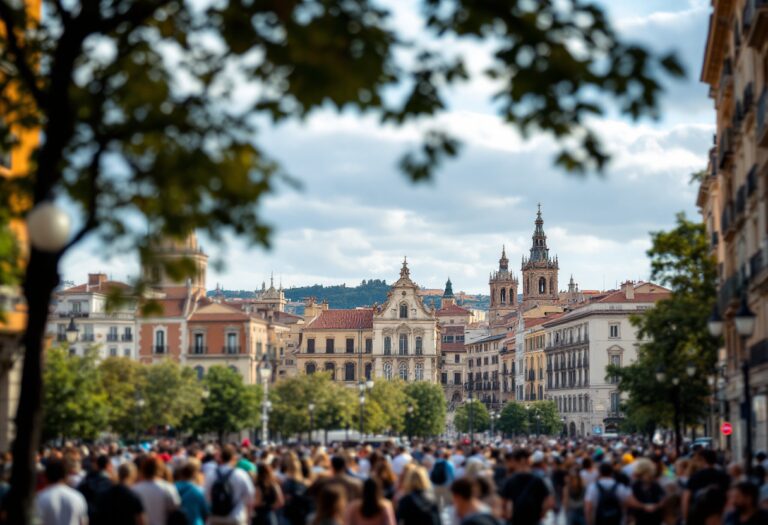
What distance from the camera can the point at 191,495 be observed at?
16406 millimetres

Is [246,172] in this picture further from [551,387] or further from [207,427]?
[551,387]

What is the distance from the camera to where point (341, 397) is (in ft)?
298

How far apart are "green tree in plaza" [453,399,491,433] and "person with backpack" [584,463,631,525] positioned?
403 feet

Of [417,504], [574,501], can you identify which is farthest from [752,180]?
[417,504]

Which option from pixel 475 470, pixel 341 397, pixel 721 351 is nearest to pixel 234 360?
pixel 341 397

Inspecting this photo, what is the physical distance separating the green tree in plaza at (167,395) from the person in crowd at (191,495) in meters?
56.9

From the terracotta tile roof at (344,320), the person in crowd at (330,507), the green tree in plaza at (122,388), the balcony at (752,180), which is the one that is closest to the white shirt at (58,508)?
the person in crowd at (330,507)

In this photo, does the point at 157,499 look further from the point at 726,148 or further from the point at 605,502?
the point at 726,148

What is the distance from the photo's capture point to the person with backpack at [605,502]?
709 inches

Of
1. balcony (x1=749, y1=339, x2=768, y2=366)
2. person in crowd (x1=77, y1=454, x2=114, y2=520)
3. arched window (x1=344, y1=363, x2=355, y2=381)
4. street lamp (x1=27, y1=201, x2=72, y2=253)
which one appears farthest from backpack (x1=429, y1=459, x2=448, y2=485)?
arched window (x1=344, y1=363, x2=355, y2=381)

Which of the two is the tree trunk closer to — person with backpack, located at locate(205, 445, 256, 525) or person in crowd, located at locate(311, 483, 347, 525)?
person in crowd, located at locate(311, 483, 347, 525)

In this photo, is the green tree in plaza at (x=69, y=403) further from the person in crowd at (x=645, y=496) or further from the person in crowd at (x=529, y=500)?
the person in crowd at (x=529, y=500)

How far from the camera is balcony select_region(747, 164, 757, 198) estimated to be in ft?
123

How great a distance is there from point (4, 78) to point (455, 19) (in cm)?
404
